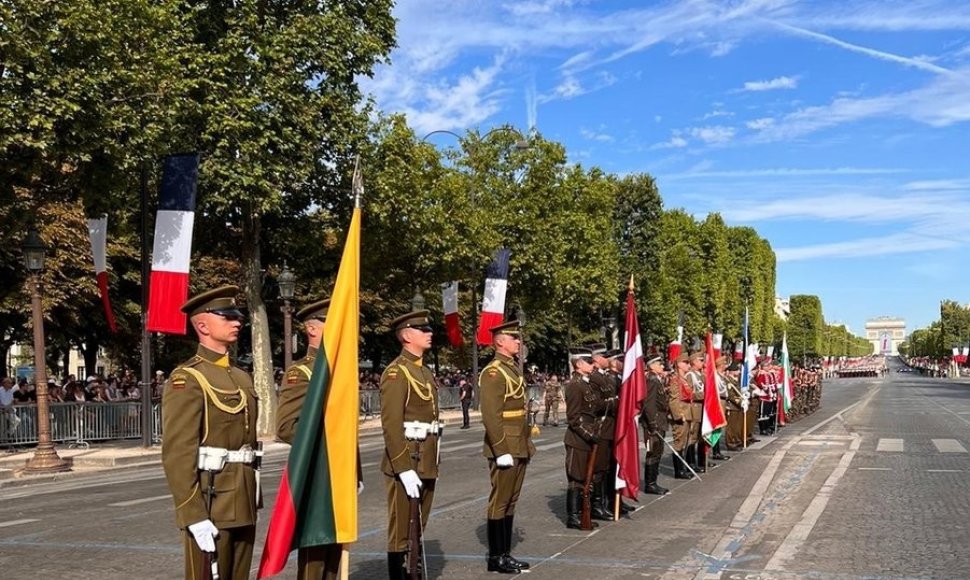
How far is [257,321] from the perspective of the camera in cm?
2614

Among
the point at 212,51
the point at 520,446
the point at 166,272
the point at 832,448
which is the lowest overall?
the point at 832,448

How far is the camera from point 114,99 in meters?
18.2

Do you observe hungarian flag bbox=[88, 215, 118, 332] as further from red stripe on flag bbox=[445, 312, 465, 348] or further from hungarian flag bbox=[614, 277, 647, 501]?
red stripe on flag bbox=[445, 312, 465, 348]

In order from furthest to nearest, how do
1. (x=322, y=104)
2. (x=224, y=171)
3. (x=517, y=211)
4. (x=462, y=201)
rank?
(x=517, y=211)
(x=462, y=201)
(x=322, y=104)
(x=224, y=171)

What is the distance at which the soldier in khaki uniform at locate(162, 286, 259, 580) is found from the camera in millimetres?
4965

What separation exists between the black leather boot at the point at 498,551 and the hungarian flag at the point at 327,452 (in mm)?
2880

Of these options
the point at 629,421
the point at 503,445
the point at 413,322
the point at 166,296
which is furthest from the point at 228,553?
the point at 166,296

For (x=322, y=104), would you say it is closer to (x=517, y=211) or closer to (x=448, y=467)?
(x=448, y=467)

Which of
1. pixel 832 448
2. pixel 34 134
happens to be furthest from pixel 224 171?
pixel 832 448

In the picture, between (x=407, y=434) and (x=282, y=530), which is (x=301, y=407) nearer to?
(x=282, y=530)

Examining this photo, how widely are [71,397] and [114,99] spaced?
9.17m

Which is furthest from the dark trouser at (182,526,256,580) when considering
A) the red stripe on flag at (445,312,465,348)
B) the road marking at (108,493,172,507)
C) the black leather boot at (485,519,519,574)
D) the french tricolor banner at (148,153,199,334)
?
the red stripe on flag at (445,312,465,348)

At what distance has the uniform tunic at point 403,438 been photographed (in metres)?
6.92

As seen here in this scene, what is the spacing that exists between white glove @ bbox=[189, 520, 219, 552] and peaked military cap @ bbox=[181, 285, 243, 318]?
1.07 m
